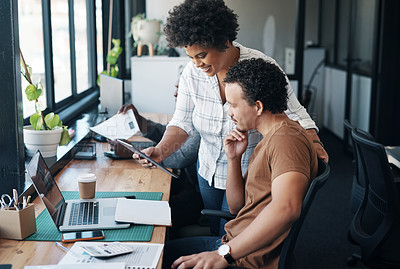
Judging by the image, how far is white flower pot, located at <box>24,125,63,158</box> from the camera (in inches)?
97.2

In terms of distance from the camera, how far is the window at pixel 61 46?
3086 mm

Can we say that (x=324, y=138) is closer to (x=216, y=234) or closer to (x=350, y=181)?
(x=350, y=181)

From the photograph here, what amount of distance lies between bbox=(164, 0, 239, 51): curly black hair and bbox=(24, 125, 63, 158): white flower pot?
2.88 feet

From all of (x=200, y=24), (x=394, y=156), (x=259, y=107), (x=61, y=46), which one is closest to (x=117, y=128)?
(x=200, y=24)

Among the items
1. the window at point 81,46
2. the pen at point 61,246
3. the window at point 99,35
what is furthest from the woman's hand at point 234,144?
the window at point 99,35

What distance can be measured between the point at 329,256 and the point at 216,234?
123cm

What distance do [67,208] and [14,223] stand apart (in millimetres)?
302

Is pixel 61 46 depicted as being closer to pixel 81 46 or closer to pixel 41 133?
pixel 81 46

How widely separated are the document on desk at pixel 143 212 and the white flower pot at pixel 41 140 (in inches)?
26.4

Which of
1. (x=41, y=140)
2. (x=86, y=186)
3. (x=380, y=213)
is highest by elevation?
(x=41, y=140)

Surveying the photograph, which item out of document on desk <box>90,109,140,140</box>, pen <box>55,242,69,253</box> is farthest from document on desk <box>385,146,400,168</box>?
pen <box>55,242,69,253</box>

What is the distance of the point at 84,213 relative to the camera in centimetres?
191

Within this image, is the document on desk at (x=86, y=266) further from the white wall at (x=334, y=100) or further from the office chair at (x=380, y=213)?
the white wall at (x=334, y=100)

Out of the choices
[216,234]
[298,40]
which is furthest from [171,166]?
[298,40]
